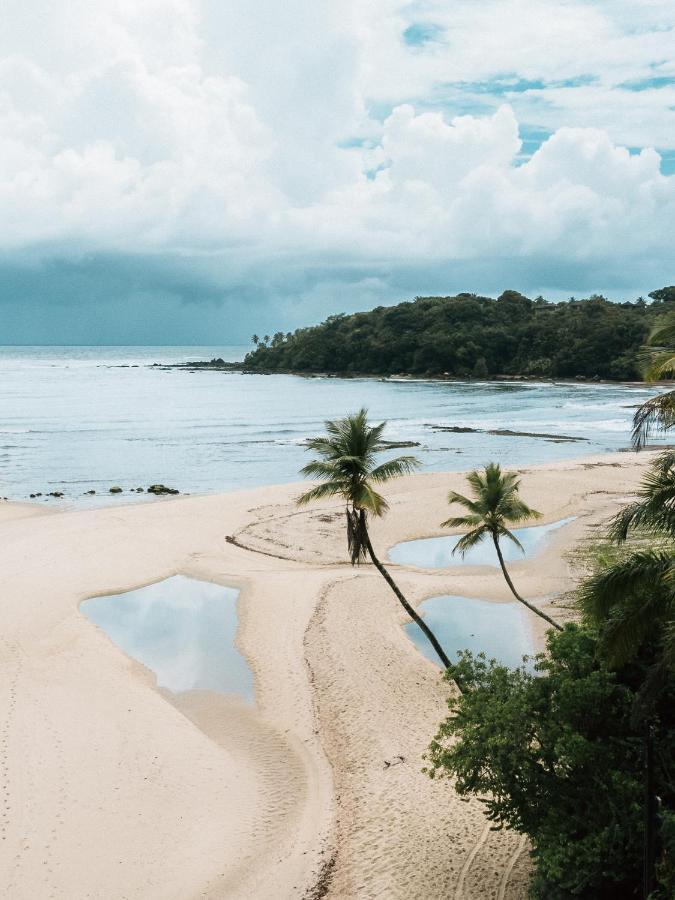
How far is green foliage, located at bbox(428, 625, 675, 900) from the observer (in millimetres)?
12133

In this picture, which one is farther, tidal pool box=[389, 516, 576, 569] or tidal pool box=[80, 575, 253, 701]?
tidal pool box=[389, 516, 576, 569]

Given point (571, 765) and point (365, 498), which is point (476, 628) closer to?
point (365, 498)

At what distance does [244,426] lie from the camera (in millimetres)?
97375

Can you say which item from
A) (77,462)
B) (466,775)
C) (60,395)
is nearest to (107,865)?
(466,775)

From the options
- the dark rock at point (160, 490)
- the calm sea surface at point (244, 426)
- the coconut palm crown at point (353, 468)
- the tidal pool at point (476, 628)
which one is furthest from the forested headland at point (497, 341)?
the coconut palm crown at point (353, 468)

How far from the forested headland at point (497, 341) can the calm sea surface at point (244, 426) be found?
1101cm

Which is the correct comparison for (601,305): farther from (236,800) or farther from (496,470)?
Answer: (236,800)

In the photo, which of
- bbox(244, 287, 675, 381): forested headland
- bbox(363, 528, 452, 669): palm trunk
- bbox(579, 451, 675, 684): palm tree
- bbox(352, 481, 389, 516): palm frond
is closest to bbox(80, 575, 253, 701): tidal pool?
bbox(363, 528, 452, 669): palm trunk

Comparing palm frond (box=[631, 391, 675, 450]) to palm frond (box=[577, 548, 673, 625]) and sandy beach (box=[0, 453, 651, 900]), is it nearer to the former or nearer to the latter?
palm frond (box=[577, 548, 673, 625])

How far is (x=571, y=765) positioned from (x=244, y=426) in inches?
3398

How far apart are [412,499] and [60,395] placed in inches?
4407

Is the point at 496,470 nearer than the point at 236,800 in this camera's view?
No

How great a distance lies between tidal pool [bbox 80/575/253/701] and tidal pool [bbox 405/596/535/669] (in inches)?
262

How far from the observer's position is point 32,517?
47.9 meters
